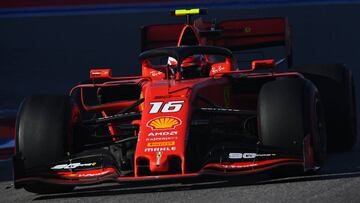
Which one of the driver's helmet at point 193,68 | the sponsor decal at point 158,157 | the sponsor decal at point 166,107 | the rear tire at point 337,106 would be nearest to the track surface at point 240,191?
the sponsor decal at point 158,157

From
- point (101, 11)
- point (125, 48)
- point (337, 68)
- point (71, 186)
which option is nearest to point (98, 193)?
point (71, 186)

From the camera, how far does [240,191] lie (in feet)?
23.5

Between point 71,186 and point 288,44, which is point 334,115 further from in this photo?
point 71,186

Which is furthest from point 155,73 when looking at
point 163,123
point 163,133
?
point 163,133

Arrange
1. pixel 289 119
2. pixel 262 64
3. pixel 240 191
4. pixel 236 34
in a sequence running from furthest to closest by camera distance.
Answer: pixel 236 34
pixel 262 64
pixel 289 119
pixel 240 191

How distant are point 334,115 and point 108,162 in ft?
8.96

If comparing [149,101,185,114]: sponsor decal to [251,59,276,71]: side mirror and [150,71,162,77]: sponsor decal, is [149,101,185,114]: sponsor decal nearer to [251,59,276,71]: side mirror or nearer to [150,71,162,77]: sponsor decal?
[251,59,276,71]: side mirror

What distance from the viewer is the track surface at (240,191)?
6.79 metres

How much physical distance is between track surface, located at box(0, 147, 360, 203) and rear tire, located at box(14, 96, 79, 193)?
21cm

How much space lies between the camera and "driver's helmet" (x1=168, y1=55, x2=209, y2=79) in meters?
9.30

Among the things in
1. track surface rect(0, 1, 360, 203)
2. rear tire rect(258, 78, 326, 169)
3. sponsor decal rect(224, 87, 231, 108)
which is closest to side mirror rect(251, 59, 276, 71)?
sponsor decal rect(224, 87, 231, 108)

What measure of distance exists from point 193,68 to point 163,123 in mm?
1829

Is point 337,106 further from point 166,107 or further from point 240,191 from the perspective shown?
point 240,191

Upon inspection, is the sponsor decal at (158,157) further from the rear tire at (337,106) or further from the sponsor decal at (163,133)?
the rear tire at (337,106)
